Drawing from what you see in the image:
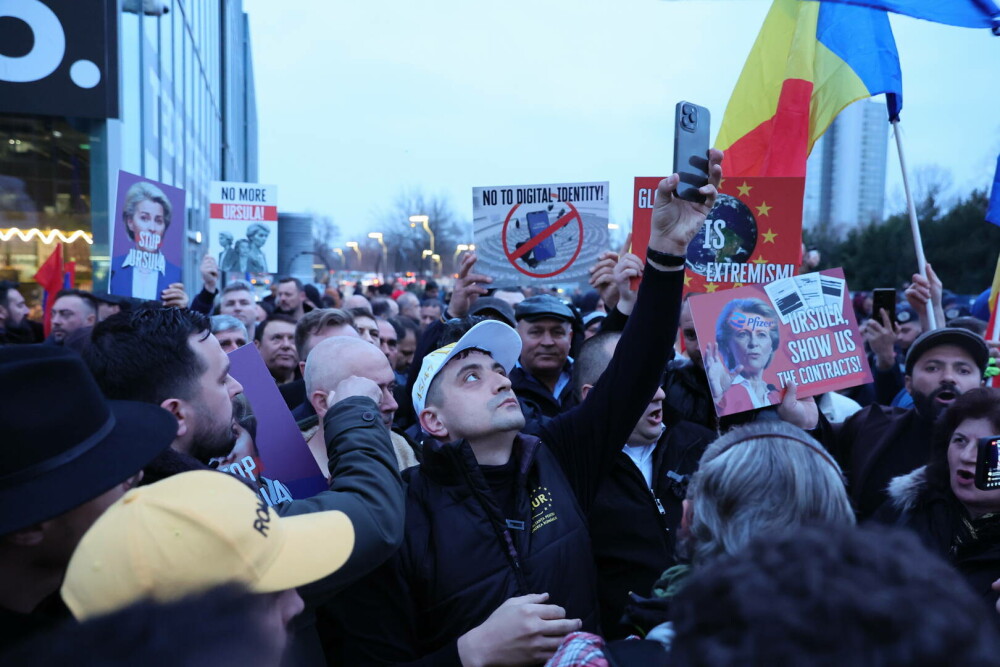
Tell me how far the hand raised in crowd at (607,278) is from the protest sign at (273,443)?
1889mm

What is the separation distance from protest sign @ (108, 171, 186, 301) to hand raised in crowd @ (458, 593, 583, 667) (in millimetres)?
5324

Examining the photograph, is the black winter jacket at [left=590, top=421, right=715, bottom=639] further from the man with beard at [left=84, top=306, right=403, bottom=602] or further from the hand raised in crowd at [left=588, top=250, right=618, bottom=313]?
the hand raised in crowd at [left=588, top=250, right=618, bottom=313]

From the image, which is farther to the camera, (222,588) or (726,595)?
(222,588)

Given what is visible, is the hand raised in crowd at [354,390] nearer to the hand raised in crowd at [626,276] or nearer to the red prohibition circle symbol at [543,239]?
the hand raised in crowd at [626,276]

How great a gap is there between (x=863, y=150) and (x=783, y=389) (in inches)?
5608

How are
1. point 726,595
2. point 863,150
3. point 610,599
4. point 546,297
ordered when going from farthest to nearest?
point 863,150
point 546,297
point 610,599
point 726,595

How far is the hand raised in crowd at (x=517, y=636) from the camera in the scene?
6.68ft

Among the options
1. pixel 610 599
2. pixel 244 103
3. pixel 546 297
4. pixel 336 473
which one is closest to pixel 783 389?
pixel 610 599

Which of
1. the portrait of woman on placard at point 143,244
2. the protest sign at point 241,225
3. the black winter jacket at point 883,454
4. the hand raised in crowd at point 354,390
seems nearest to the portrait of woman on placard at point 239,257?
the protest sign at point 241,225

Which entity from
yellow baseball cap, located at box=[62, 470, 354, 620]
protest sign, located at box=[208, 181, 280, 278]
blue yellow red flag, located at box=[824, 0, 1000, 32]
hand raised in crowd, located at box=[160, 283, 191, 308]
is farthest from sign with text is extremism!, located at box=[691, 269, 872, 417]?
protest sign, located at box=[208, 181, 280, 278]

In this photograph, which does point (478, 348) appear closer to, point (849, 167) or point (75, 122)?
point (75, 122)

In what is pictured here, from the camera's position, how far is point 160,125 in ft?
50.7

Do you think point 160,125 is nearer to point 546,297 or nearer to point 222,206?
point 222,206

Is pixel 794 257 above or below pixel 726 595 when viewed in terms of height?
above
